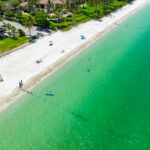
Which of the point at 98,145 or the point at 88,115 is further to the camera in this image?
the point at 88,115

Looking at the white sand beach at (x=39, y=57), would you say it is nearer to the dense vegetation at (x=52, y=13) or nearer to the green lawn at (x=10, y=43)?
the green lawn at (x=10, y=43)

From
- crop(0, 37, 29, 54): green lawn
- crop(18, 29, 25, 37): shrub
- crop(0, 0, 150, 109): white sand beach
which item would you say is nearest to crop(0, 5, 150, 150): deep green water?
crop(0, 0, 150, 109): white sand beach

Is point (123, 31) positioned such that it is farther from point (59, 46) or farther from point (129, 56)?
point (59, 46)

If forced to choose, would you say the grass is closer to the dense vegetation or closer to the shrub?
the dense vegetation

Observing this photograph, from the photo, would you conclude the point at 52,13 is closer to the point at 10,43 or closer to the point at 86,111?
the point at 10,43

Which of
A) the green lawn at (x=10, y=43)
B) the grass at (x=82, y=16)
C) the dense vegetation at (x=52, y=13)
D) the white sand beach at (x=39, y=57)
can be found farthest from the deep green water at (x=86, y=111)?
the dense vegetation at (x=52, y=13)

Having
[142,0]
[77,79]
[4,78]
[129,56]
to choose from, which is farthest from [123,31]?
[142,0]
